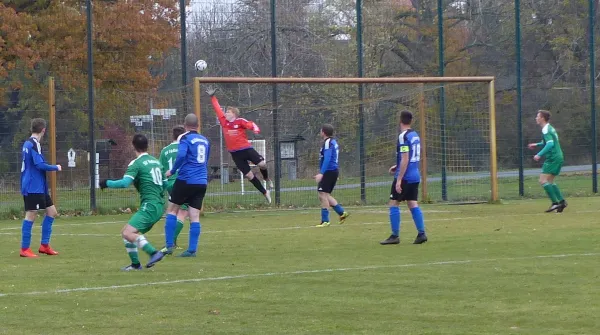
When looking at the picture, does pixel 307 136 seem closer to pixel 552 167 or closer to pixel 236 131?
pixel 236 131

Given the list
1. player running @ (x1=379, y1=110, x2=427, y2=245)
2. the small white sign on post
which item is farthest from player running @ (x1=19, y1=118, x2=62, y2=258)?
the small white sign on post

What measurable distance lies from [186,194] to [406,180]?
3318 mm

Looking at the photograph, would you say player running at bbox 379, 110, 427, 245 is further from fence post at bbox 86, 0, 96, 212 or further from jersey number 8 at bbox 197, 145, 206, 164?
fence post at bbox 86, 0, 96, 212

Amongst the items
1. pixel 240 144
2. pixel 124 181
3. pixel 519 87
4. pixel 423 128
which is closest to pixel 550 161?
pixel 423 128

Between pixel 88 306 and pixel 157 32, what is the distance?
58.9ft

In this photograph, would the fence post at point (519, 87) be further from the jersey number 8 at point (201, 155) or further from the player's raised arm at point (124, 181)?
the player's raised arm at point (124, 181)

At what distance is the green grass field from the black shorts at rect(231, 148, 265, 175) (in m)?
2.51

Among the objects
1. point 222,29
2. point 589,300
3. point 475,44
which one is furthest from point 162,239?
point 475,44

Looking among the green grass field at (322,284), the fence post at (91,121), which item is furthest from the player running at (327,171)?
the fence post at (91,121)

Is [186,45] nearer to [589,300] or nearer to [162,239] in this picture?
[162,239]

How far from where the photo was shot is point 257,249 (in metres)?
14.0

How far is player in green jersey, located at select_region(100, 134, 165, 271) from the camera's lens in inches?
452

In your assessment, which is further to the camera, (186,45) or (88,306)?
(186,45)

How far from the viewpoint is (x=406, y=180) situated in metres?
14.4
